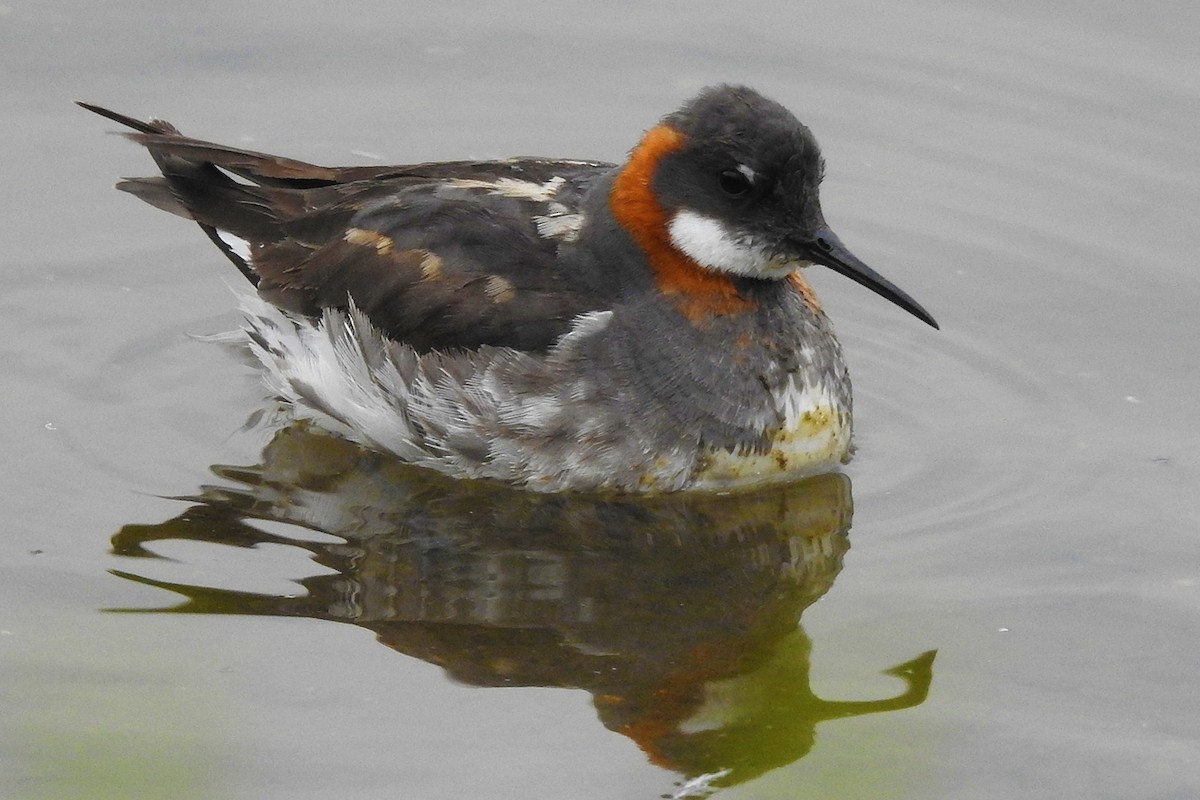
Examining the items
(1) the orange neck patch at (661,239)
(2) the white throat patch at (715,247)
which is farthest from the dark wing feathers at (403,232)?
(2) the white throat patch at (715,247)

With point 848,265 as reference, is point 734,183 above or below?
above

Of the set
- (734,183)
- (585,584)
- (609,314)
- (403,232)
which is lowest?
(585,584)

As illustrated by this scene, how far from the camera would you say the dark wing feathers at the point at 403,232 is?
933cm

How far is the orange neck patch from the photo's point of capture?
Result: 928cm

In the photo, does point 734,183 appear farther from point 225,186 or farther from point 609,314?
point 225,186

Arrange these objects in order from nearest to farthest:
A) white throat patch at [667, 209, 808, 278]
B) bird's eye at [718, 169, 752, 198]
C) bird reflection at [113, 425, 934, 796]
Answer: bird reflection at [113, 425, 934, 796] → bird's eye at [718, 169, 752, 198] → white throat patch at [667, 209, 808, 278]

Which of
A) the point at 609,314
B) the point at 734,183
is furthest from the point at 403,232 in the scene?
the point at 734,183

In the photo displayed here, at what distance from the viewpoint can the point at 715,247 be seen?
9.29 meters

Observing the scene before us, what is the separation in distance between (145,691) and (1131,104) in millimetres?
7359

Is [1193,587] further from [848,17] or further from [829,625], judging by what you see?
[848,17]

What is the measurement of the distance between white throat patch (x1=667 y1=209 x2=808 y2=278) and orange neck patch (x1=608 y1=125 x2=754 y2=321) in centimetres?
5

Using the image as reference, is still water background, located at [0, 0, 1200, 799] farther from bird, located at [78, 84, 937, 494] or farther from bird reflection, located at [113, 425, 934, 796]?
bird, located at [78, 84, 937, 494]

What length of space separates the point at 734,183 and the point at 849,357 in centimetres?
189

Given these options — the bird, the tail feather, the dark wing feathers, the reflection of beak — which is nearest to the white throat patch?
the bird
